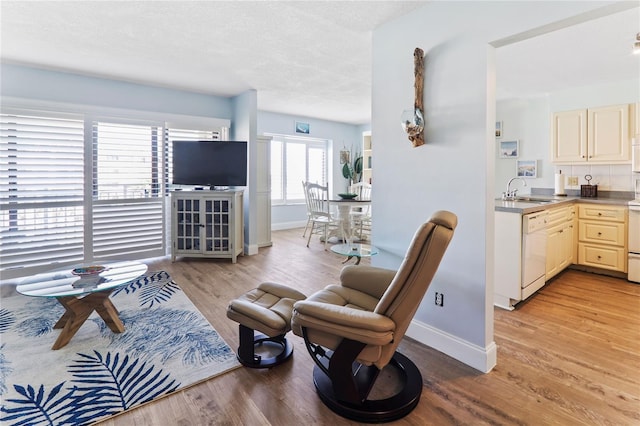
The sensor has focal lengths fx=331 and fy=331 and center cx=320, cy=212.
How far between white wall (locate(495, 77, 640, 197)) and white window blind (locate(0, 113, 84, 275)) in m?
6.04

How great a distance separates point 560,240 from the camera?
3779 millimetres

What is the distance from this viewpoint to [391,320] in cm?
147

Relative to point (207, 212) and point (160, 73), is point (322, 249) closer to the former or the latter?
point (207, 212)

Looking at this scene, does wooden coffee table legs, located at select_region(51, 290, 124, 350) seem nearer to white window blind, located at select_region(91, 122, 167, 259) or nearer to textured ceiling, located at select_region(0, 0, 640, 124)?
white window blind, located at select_region(91, 122, 167, 259)

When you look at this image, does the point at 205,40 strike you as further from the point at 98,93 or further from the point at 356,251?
the point at 356,251

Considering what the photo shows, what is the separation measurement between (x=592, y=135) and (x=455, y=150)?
3.37 metres

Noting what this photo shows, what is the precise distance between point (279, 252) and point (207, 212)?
1.27 metres

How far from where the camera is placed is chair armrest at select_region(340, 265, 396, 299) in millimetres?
2092

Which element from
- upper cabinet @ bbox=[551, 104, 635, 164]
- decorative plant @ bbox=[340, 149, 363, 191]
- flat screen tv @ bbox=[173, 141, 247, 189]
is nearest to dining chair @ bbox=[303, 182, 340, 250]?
flat screen tv @ bbox=[173, 141, 247, 189]

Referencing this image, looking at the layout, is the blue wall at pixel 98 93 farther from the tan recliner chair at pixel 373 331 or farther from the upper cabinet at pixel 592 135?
the upper cabinet at pixel 592 135

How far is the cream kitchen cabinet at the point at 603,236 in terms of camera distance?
382cm

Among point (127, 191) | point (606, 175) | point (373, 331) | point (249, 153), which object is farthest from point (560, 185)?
point (127, 191)

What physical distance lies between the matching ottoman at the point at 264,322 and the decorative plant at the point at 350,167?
19.0ft

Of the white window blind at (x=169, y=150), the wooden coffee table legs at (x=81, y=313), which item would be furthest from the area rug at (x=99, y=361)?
the white window blind at (x=169, y=150)
